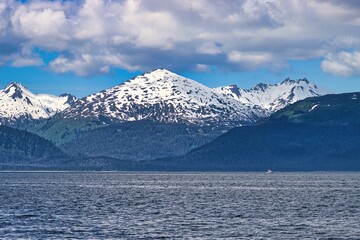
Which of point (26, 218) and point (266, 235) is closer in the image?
point (266, 235)

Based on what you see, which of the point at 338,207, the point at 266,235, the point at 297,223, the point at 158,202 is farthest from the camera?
the point at 158,202

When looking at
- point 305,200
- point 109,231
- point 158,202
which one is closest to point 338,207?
point 305,200

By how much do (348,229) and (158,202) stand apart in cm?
7197

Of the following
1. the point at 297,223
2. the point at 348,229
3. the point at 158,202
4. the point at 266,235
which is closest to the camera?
the point at 266,235

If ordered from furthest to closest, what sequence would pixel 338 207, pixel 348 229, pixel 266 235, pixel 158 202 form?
pixel 158 202 → pixel 338 207 → pixel 348 229 → pixel 266 235

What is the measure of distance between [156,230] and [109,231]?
6912 mm

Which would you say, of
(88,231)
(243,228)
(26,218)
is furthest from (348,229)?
(26,218)

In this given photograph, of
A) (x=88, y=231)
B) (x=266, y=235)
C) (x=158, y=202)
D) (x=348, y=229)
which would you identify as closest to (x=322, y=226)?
(x=348, y=229)

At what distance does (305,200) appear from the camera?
198750 millimetres

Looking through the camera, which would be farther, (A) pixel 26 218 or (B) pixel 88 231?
(A) pixel 26 218

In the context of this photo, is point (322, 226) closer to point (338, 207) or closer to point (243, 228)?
point (243, 228)

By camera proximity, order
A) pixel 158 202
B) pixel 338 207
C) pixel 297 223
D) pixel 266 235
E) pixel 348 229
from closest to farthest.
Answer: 1. pixel 266 235
2. pixel 348 229
3. pixel 297 223
4. pixel 338 207
5. pixel 158 202

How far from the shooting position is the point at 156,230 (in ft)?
401

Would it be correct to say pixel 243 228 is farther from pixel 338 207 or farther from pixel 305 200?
pixel 305 200
